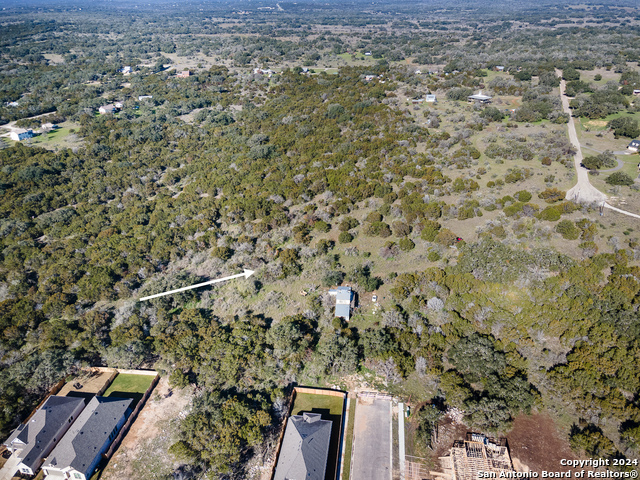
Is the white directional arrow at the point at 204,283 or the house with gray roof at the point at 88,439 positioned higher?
the white directional arrow at the point at 204,283

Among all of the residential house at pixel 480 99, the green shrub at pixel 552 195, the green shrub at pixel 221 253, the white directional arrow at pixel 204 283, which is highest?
the residential house at pixel 480 99

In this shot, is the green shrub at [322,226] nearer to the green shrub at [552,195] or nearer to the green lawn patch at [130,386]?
the green lawn patch at [130,386]

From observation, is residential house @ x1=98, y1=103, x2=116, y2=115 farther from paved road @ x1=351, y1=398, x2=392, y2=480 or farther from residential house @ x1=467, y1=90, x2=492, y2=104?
paved road @ x1=351, y1=398, x2=392, y2=480

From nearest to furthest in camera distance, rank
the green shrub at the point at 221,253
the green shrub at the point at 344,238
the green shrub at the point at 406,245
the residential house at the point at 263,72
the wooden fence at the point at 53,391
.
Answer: the wooden fence at the point at 53,391 < the green shrub at the point at 406,245 < the green shrub at the point at 221,253 < the green shrub at the point at 344,238 < the residential house at the point at 263,72

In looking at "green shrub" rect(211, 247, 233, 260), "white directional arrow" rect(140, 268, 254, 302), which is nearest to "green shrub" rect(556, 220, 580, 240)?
"white directional arrow" rect(140, 268, 254, 302)

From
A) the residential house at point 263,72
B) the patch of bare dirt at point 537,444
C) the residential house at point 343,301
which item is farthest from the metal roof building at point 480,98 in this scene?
the patch of bare dirt at point 537,444

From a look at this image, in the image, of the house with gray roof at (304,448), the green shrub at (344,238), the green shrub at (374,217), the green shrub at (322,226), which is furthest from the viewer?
the green shrub at (374,217)

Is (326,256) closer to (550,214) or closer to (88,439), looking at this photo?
(88,439)
